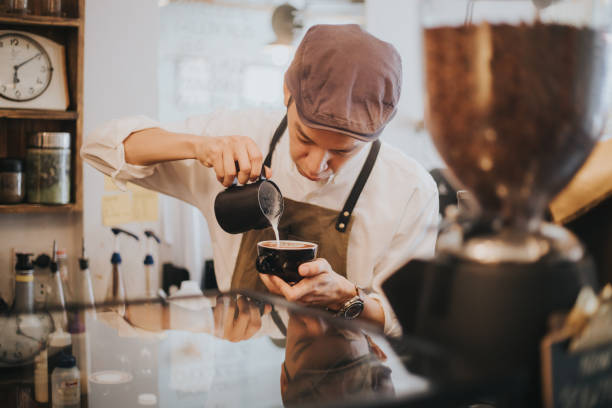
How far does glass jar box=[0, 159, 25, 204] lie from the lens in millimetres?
2646

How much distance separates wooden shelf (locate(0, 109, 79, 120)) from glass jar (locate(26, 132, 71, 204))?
0.29ft

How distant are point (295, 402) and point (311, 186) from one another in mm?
1075

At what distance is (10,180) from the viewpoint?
2.66m

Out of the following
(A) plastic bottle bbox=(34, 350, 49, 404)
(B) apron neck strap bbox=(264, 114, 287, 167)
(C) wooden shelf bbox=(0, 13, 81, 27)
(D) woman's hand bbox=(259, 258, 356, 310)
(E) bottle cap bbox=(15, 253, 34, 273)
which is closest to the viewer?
(A) plastic bottle bbox=(34, 350, 49, 404)

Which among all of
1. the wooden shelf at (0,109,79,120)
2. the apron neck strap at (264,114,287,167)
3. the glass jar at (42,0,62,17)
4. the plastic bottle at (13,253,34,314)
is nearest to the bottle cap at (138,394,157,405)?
the apron neck strap at (264,114,287,167)

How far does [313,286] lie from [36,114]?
6.57ft

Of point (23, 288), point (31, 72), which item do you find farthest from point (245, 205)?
point (31, 72)

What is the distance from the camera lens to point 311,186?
176 cm

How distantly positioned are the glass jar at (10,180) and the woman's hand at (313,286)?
1860mm

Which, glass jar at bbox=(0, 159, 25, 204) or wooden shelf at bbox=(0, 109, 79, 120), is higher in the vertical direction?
wooden shelf at bbox=(0, 109, 79, 120)

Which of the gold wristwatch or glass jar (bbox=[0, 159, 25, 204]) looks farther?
glass jar (bbox=[0, 159, 25, 204])

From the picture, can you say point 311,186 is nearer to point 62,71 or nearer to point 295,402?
point 295,402

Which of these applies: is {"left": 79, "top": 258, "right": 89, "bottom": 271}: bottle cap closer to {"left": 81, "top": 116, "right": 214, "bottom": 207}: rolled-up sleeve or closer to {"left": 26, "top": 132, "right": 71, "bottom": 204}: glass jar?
{"left": 26, "top": 132, "right": 71, "bottom": 204}: glass jar

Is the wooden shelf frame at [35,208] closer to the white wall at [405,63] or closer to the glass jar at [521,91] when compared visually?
the white wall at [405,63]
